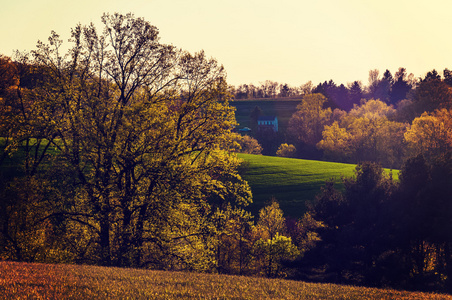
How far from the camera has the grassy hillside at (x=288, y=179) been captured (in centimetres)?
6153

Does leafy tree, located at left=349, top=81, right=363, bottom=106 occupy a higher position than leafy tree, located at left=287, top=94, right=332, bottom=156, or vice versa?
leafy tree, located at left=349, top=81, right=363, bottom=106

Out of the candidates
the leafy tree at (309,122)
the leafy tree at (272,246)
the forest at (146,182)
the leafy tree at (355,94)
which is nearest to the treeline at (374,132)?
the leafy tree at (309,122)

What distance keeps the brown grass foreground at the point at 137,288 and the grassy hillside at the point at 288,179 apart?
4247 centimetres

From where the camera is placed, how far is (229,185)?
96.2ft

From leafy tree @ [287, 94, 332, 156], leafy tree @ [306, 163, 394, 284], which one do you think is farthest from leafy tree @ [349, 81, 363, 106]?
leafy tree @ [306, 163, 394, 284]

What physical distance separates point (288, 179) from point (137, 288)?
59.7 metres

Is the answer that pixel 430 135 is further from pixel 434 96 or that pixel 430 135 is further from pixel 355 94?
pixel 355 94

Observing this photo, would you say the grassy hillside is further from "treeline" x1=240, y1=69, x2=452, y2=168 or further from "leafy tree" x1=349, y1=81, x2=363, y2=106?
"leafy tree" x1=349, y1=81, x2=363, y2=106

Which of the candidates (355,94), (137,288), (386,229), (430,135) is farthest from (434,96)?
(137,288)

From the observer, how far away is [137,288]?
1388 centimetres

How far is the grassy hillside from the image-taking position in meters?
61.5

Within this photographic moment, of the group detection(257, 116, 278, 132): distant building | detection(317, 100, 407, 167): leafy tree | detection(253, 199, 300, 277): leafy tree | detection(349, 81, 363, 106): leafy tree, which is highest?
detection(349, 81, 363, 106): leafy tree

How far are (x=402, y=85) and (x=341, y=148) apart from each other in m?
101

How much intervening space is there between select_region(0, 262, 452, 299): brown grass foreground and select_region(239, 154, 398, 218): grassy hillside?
139 ft
